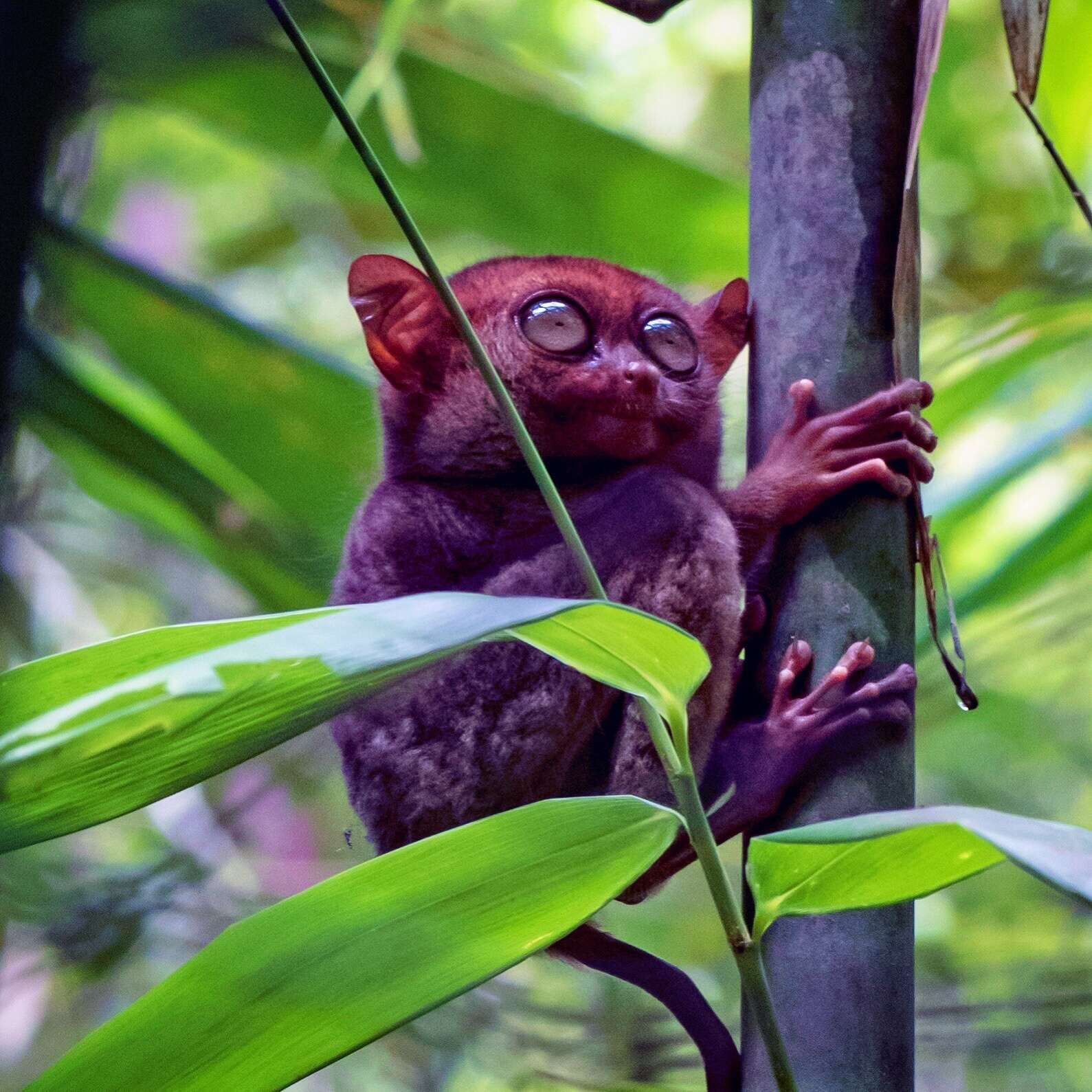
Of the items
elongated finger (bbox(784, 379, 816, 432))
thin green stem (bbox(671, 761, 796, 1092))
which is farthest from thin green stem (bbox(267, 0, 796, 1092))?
elongated finger (bbox(784, 379, 816, 432))

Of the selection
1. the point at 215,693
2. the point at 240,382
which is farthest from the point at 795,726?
the point at 240,382

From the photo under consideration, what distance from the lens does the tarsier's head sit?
2256 millimetres

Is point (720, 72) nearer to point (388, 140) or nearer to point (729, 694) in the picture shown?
point (388, 140)

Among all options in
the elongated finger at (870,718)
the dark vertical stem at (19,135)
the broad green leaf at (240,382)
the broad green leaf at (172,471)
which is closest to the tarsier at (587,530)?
the elongated finger at (870,718)

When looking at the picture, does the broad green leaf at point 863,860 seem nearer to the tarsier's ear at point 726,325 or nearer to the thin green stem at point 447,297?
the thin green stem at point 447,297

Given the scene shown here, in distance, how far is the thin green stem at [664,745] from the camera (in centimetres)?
106

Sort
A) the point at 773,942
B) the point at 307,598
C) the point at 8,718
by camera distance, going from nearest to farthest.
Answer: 1. the point at 8,718
2. the point at 773,942
3. the point at 307,598

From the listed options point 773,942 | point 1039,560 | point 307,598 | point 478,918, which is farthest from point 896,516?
point 307,598

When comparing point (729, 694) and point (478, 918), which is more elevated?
point (729, 694)

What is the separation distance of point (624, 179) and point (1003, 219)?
2167 millimetres

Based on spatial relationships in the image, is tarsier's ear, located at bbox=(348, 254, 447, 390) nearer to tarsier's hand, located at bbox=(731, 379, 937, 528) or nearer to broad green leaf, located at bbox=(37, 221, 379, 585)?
broad green leaf, located at bbox=(37, 221, 379, 585)

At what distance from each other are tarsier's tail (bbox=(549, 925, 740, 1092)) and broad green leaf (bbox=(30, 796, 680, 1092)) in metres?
0.51

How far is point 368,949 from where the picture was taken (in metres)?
1.12

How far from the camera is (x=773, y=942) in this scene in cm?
133
